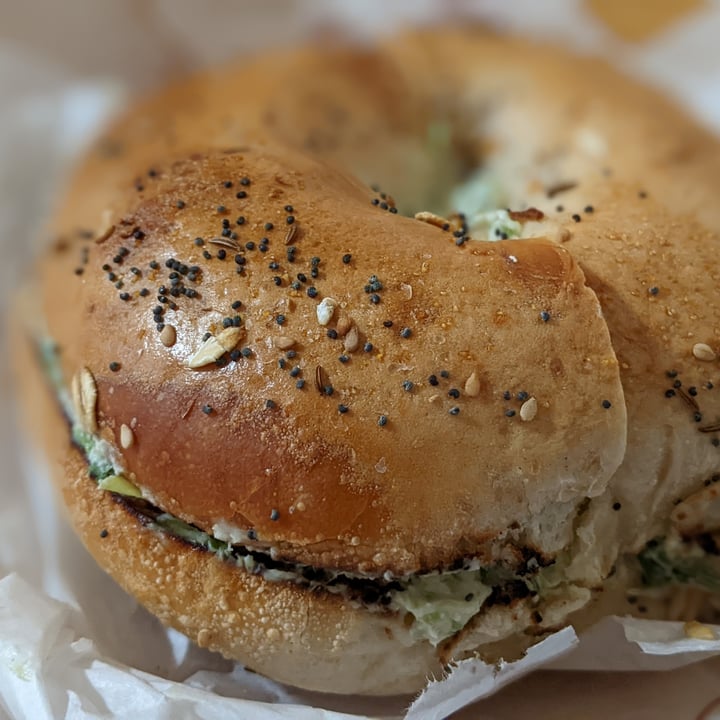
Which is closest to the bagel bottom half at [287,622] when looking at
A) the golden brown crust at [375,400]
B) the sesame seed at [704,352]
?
the golden brown crust at [375,400]

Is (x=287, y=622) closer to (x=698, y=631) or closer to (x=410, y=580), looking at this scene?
(x=410, y=580)

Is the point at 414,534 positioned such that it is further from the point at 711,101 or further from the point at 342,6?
the point at 342,6

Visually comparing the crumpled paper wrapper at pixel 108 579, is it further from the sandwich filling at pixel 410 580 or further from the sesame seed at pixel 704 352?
the sesame seed at pixel 704 352

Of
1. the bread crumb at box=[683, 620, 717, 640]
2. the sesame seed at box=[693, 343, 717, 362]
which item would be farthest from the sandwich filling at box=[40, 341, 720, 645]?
the sesame seed at box=[693, 343, 717, 362]

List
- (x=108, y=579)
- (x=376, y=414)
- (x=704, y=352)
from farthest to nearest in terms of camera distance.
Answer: (x=108, y=579) → (x=704, y=352) → (x=376, y=414)

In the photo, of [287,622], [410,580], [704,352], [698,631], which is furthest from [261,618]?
[704,352]
